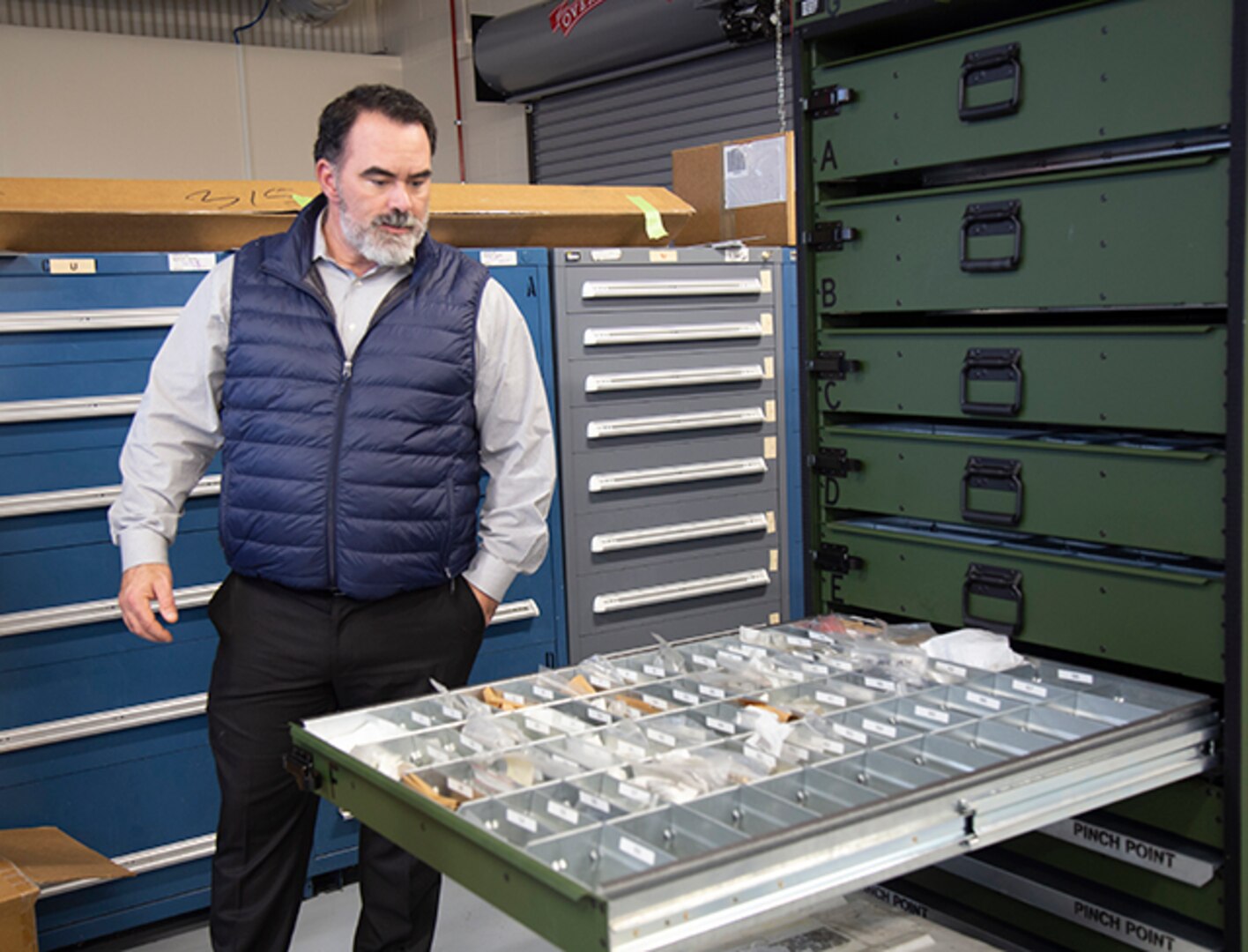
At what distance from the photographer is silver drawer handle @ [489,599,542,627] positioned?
329cm

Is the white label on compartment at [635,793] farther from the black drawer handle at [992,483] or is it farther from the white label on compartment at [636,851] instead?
the black drawer handle at [992,483]

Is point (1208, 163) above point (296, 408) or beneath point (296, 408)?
above

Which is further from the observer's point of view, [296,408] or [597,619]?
[597,619]

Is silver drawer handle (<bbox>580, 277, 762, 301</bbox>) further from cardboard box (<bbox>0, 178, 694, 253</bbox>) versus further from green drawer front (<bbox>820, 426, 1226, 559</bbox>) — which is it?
green drawer front (<bbox>820, 426, 1226, 559</bbox>)

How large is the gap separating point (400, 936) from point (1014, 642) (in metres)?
1.18

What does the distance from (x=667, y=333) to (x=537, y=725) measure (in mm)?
1921

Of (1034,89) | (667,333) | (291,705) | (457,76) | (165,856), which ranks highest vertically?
(457,76)

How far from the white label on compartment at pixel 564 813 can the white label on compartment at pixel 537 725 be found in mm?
296

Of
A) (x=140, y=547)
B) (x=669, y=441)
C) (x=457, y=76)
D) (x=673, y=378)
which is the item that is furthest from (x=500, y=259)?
(x=457, y=76)

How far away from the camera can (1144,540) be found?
6.32 feet

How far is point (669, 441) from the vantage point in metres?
3.59

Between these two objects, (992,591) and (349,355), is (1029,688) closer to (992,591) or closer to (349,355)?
(992,591)

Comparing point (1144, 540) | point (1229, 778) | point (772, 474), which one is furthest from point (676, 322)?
point (1229, 778)

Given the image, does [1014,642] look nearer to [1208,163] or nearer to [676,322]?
[1208,163]
